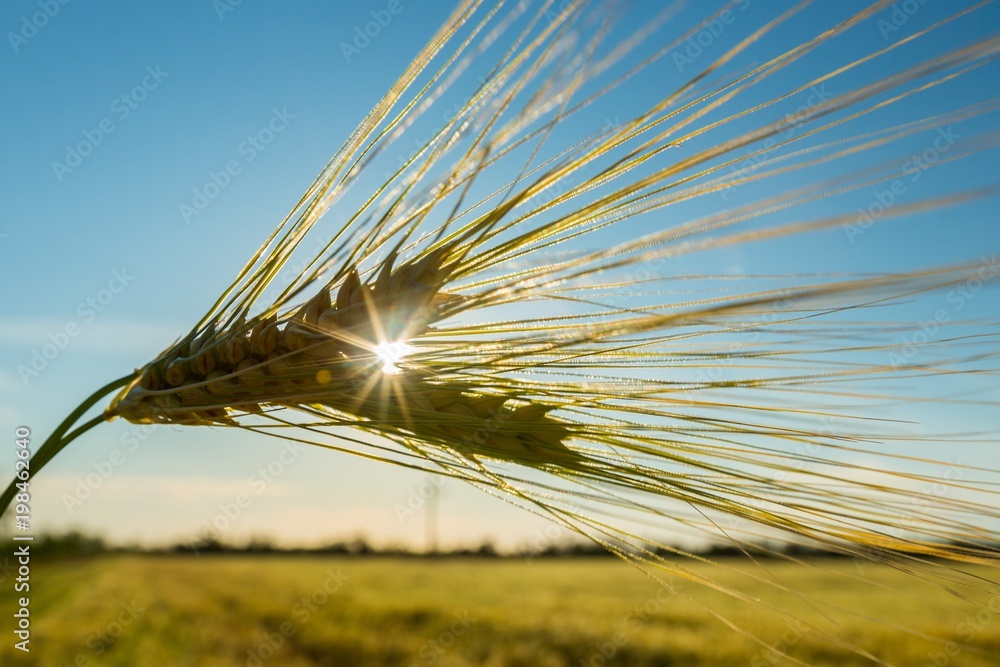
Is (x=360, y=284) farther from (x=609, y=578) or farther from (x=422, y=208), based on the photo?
(x=609, y=578)

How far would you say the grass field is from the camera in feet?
23.9

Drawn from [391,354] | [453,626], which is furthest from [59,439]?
[453,626]

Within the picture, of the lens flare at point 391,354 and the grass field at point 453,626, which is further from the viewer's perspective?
the grass field at point 453,626

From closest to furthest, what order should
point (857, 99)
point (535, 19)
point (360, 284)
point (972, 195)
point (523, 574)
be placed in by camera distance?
point (972, 195) → point (857, 99) → point (535, 19) → point (360, 284) → point (523, 574)

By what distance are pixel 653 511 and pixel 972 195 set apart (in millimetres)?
620

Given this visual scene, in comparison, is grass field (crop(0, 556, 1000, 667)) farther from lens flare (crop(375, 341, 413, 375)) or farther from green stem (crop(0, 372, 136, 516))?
green stem (crop(0, 372, 136, 516))

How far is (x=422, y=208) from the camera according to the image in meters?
1.01

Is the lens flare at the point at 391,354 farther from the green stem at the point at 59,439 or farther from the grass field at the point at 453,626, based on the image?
the grass field at the point at 453,626

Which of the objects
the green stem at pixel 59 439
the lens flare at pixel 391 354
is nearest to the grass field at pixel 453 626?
the lens flare at pixel 391 354

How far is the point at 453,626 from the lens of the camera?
31.9ft

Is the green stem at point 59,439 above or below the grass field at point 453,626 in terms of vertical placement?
above

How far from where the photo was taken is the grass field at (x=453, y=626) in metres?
7.27

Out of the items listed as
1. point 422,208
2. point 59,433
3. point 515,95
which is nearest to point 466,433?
point 422,208

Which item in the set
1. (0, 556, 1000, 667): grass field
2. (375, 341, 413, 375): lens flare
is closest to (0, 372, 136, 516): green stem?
(375, 341, 413, 375): lens flare
